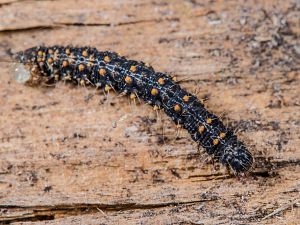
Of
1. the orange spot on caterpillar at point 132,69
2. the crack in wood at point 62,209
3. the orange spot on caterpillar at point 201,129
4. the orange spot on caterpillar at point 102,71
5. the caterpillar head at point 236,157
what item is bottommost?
the crack in wood at point 62,209

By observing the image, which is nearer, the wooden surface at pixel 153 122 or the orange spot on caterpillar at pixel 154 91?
the wooden surface at pixel 153 122

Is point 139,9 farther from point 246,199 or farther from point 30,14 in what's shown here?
point 246,199

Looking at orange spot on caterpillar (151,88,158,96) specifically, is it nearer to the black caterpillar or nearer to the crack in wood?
the black caterpillar

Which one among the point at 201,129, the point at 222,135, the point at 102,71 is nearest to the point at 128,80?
the point at 102,71

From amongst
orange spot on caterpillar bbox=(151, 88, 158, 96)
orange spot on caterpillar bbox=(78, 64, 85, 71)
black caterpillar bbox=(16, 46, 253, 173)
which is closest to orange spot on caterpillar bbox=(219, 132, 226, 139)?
black caterpillar bbox=(16, 46, 253, 173)

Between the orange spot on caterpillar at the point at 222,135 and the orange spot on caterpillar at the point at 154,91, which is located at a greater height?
the orange spot on caterpillar at the point at 154,91

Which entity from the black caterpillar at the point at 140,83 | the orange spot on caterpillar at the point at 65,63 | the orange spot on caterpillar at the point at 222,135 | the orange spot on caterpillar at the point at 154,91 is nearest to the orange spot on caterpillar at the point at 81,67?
the black caterpillar at the point at 140,83

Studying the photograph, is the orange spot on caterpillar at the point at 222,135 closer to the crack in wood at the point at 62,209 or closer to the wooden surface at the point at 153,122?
the wooden surface at the point at 153,122

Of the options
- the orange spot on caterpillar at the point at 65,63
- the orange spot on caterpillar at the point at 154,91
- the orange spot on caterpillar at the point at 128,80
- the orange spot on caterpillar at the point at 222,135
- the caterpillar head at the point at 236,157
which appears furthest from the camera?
the orange spot on caterpillar at the point at 65,63
